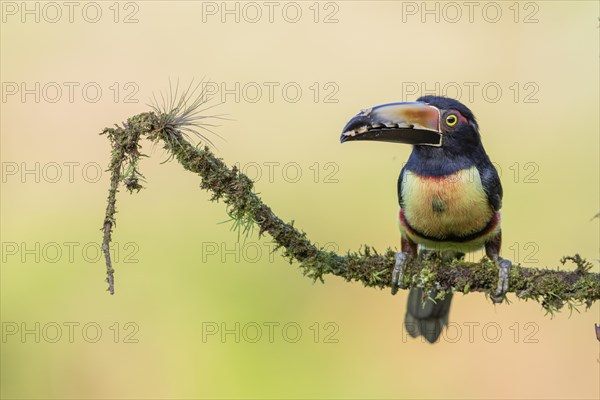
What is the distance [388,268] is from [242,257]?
11.8 ft

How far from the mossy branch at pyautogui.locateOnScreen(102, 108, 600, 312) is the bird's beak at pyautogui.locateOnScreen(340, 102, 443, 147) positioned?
0.70 m

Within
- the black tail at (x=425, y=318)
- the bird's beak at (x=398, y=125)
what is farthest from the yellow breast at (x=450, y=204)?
the black tail at (x=425, y=318)

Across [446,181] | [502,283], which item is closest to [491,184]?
[446,181]

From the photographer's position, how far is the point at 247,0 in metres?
9.32

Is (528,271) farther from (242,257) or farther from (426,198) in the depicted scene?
(242,257)

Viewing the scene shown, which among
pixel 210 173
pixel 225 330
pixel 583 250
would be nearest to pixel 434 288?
pixel 210 173

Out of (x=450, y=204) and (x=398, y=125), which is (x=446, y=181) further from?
(x=398, y=125)

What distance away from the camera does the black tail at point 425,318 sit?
589cm

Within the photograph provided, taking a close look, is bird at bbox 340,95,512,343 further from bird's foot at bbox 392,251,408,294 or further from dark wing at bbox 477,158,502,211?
bird's foot at bbox 392,251,408,294

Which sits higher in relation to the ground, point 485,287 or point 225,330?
point 485,287

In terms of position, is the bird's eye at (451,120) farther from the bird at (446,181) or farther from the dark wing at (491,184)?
the dark wing at (491,184)

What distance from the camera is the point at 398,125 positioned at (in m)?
4.68

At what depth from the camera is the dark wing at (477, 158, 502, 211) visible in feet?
16.2

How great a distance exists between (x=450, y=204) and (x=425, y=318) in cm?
133
